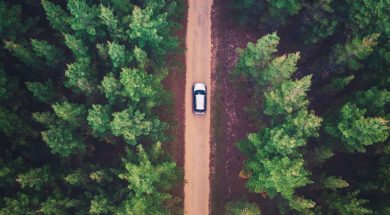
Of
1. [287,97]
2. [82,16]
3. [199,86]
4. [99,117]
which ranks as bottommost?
[99,117]

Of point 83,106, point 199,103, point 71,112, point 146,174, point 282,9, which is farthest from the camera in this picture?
point 199,103

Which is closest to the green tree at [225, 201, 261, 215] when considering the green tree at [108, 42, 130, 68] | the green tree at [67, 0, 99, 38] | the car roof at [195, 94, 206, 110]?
the car roof at [195, 94, 206, 110]

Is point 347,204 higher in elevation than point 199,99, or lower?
lower

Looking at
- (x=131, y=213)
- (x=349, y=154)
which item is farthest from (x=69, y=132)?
(x=349, y=154)

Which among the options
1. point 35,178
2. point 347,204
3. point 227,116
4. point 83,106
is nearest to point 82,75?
point 83,106

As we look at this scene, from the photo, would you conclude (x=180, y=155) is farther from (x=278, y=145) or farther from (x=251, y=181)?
(x=278, y=145)

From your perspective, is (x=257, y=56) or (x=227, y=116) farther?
(x=227, y=116)

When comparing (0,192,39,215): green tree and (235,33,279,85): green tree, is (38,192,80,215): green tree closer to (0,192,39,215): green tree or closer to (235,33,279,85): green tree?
(0,192,39,215): green tree

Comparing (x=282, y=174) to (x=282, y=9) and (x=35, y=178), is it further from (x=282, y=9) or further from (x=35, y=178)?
(x=35, y=178)
